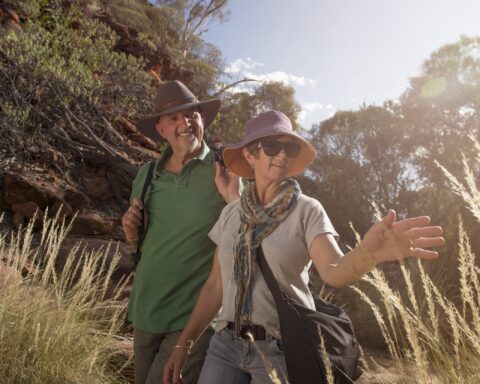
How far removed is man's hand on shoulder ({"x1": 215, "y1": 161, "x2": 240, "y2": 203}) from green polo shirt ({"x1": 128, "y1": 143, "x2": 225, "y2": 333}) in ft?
0.46

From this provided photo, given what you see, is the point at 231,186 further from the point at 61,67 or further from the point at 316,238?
the point at 61,67

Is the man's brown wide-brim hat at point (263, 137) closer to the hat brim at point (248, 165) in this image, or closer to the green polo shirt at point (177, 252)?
the hat brim at point (248, 165)

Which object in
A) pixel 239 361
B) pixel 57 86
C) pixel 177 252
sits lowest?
pixel 239 361

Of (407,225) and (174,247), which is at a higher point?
(407,225)

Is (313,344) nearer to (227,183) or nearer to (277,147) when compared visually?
(277,147)

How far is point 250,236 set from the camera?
6.18 feet

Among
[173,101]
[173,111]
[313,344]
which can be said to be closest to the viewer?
[313,344]

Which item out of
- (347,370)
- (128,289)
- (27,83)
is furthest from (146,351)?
(27,83)

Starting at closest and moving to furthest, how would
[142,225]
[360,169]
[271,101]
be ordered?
[142,225] < [360,169] < [271,101]

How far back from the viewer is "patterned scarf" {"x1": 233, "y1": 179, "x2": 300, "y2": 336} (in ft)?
5.94

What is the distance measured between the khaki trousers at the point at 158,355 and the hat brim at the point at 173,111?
146 cm

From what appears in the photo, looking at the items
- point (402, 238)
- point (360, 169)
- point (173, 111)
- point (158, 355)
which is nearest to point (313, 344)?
point (402, 238)

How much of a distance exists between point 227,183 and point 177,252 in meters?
0.53

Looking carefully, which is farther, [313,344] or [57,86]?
[57,86]
